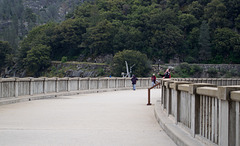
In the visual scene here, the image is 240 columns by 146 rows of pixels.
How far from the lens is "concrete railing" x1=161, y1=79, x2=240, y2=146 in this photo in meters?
5.21

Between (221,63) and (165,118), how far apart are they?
116 meters

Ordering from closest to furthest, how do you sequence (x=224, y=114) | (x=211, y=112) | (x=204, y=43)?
(x=224, y=114) → (x=211, y=112) → (x=204, y=43)

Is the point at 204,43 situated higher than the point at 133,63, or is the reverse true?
the point at 204,43

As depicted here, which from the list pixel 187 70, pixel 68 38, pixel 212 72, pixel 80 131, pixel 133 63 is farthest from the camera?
pixel 68 38

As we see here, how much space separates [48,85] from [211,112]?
19466mm

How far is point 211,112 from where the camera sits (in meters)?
6.38

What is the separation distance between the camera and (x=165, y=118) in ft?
36.0

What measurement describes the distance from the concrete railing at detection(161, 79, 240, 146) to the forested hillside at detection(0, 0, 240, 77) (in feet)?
373

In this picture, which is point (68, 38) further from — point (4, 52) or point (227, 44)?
point (227, 44)

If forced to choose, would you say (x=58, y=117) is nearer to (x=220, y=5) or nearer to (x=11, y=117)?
(x=11, y=117)

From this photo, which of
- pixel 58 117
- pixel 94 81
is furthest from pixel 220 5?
pixel 58 117

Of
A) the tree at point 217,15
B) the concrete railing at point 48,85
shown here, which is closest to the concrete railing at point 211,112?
the concrete railing at point 48,85

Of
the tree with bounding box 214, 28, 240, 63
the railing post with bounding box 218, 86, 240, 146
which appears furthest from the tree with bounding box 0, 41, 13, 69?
the railing post with bounding box 218, 86, 240, 146

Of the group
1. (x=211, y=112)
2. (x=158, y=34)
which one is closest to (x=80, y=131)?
(x=211, y=112)
